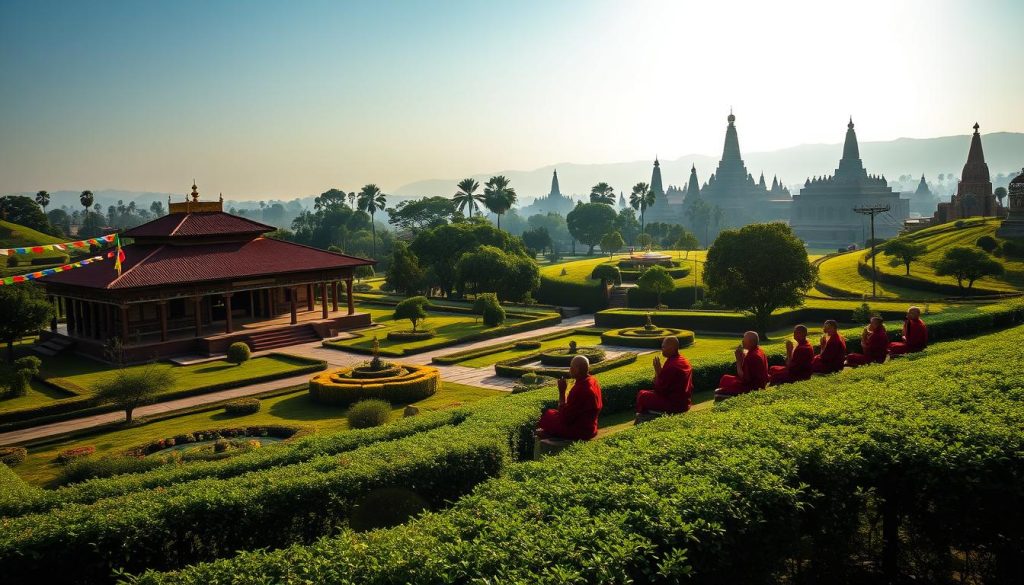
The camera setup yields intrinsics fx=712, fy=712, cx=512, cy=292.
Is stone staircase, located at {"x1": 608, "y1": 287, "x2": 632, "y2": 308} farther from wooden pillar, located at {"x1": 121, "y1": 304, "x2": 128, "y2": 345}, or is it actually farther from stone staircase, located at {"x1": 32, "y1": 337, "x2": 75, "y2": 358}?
stone staircase, located at {"x1": 32, "y1": 337, "x2": 75, "y2": 358}

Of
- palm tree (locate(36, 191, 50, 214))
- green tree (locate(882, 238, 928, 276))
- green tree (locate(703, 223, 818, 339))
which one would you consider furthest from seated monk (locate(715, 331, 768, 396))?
palm tree (locate(36, 191, 50, 214))

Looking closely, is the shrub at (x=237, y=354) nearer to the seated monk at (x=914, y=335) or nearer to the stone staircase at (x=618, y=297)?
the seated monk at (x=914, y=335)

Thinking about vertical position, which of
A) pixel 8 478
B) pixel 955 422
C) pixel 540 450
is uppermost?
pixel 955 422

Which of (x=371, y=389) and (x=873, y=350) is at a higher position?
(x=873, y=350)

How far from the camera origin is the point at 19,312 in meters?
29.6

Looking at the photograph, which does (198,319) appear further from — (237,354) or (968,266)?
(968,266)

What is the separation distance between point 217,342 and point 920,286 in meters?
41.5

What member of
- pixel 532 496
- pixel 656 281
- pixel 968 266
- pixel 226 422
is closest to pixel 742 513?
pixel 532 496

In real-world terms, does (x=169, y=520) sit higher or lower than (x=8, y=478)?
higher

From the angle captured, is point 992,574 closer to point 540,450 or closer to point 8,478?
point 540,450

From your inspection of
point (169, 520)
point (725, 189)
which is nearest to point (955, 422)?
point (169, 520)

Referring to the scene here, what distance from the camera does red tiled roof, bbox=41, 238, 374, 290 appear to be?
109 ft

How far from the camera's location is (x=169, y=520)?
27.3 ft

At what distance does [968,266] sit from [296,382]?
37870mm
